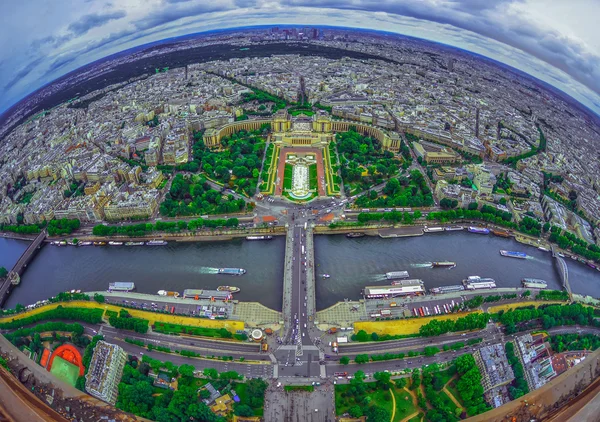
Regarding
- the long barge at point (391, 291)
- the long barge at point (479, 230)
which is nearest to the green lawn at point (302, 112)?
the long barge at point (479, 230)

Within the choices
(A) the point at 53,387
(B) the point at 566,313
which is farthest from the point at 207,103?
(B) the point at 566,313

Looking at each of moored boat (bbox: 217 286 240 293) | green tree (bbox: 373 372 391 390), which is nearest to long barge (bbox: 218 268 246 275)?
moored boat (bbox: 217 286 240 293)

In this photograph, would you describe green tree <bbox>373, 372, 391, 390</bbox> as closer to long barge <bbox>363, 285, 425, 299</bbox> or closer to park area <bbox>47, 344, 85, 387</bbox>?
long barge <bbox>363, 285, 425, 299</bbox>

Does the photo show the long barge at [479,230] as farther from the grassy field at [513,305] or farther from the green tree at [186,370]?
the green tree at [186,370]

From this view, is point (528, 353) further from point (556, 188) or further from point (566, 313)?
point (556, 188)

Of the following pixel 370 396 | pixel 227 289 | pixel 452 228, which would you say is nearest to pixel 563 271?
pixel 452 228

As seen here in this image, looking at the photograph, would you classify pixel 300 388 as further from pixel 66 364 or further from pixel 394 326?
pixel 66 364
